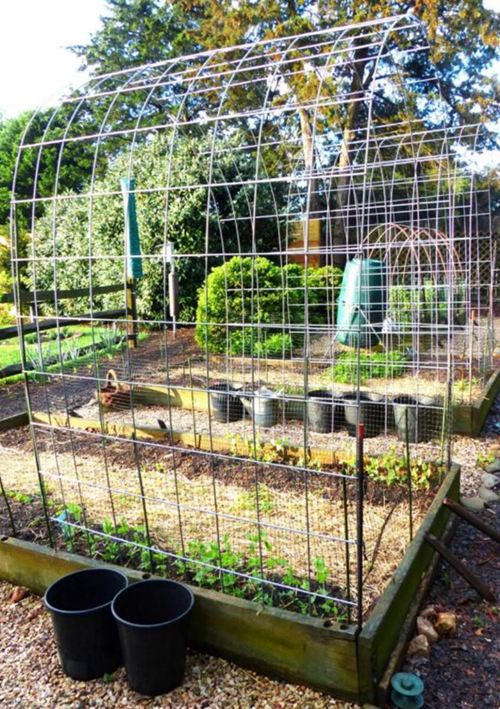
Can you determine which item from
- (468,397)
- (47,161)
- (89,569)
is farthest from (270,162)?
(89,569)

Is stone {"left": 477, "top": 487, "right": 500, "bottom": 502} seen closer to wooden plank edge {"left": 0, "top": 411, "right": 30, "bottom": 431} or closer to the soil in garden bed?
the soil in garden bed

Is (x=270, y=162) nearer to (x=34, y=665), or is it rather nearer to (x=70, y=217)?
(x=70, y=217)

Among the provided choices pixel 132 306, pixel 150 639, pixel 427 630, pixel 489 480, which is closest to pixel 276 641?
pixel 150 639

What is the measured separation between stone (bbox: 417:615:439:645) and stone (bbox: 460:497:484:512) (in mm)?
1307

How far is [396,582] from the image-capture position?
2281 millimetres

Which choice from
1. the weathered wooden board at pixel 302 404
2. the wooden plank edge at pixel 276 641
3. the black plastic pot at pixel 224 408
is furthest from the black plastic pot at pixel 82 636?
the black plastic pot at pixel 224 408

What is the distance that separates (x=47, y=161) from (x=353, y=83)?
25.5 ft

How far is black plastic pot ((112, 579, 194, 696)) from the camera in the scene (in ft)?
6.52

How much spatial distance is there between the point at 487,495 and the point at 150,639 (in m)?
2.56

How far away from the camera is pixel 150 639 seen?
1981 mm

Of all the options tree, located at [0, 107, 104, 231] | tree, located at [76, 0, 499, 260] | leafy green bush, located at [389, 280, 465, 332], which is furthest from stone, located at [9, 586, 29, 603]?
tree, located at [0, 107, 104, 231]

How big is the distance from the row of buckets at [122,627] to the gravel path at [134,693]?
45 mm

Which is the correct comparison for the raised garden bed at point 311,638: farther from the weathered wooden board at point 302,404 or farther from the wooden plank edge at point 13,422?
the wooden plank edge at point 13,422

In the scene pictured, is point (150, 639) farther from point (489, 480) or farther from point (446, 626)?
point (489, 480)
